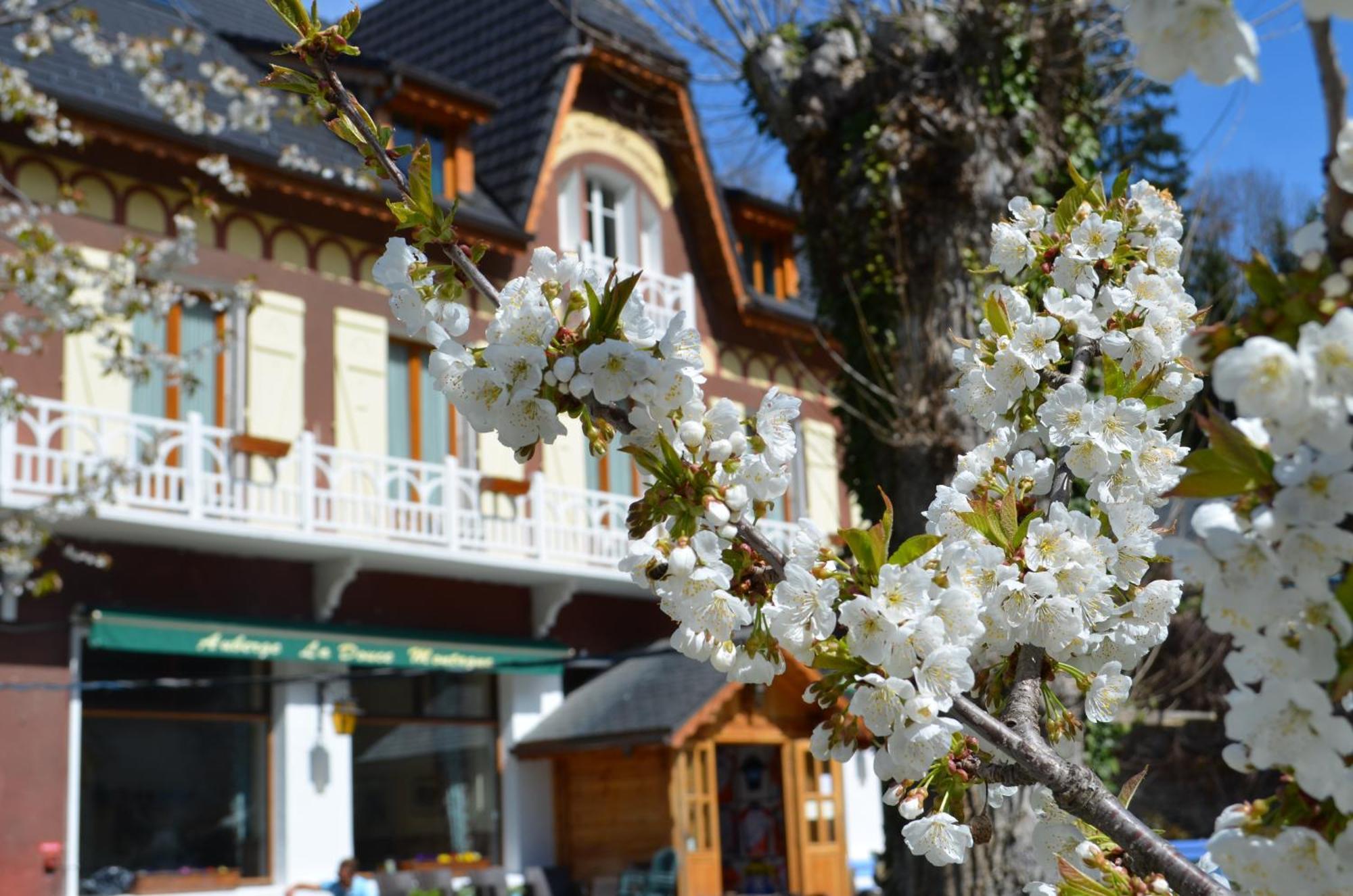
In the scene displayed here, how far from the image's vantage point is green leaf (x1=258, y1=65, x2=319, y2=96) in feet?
7.83

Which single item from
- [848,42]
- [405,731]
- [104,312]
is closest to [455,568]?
[405,731]

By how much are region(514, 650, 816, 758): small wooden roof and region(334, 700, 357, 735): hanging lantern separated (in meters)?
2.53

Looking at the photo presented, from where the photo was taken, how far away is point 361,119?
2.38 metres

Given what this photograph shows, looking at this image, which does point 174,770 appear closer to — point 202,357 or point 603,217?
point 202,357

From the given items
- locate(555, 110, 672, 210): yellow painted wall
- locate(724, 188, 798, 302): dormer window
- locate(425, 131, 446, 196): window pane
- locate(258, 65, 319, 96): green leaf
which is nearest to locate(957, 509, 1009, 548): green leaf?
locate(258, 65, 319, 96): green leaf

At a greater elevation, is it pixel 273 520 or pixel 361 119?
pixel 273 520

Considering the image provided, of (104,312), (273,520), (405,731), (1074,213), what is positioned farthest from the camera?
(405,731)

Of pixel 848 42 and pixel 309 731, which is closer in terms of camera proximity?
pixel 848 42

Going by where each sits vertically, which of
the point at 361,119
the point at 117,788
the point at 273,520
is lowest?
the point at 117,788

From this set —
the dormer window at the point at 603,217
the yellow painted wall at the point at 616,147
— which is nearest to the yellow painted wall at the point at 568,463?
the dormer window at the point at 603,217

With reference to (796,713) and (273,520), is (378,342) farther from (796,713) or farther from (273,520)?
(796,713)

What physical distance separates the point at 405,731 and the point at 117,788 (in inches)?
126

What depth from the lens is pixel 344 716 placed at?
14484 mm

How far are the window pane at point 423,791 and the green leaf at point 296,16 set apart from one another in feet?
45.2
